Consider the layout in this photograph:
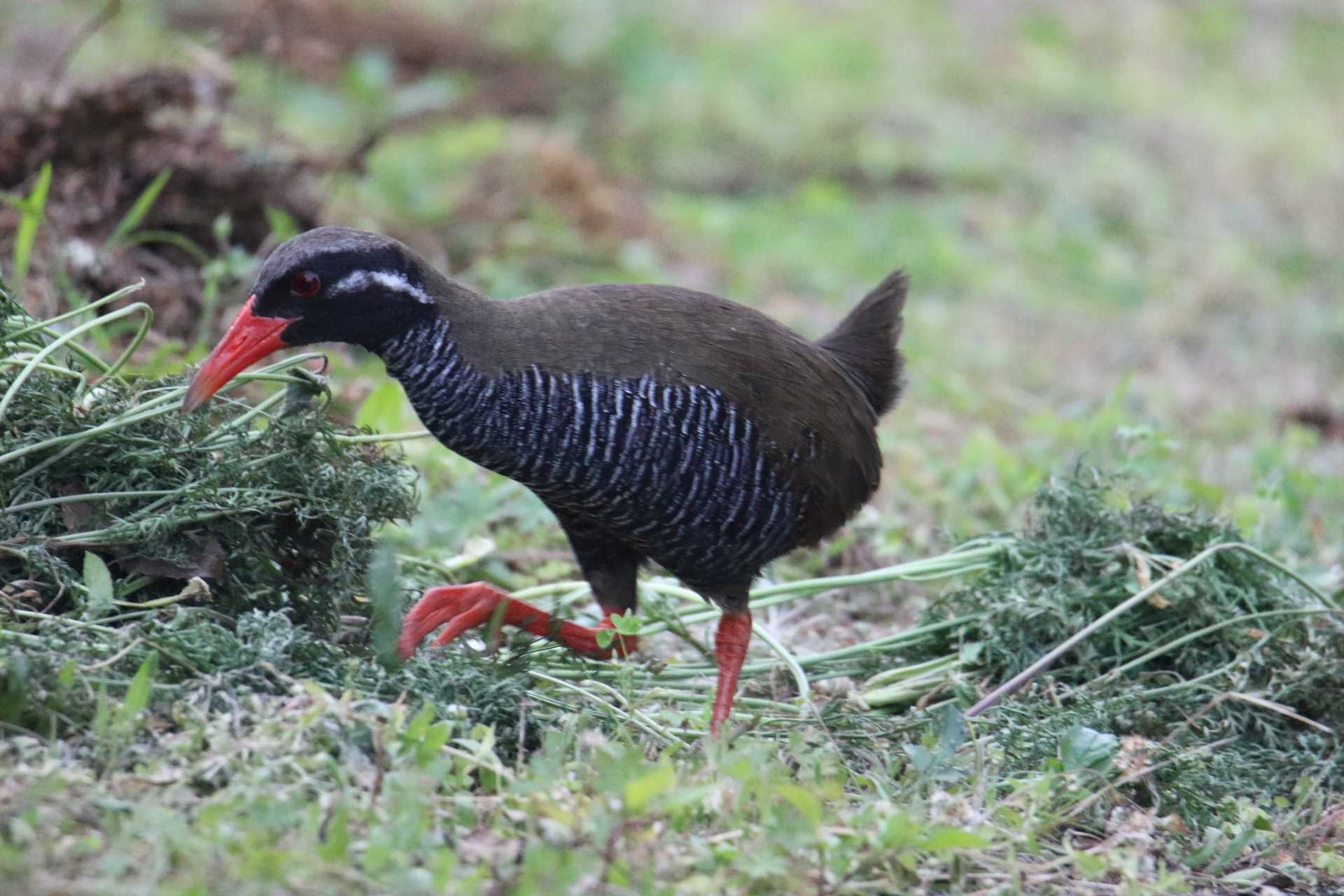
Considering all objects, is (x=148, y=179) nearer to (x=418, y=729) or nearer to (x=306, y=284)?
(x=306, y=284)

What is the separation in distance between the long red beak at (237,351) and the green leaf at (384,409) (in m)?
1.41

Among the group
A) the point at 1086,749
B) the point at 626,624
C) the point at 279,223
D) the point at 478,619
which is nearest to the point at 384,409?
the point at 279,223

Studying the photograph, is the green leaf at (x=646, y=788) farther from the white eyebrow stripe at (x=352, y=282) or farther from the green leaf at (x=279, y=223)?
the green leaf at (x=279, y=223)

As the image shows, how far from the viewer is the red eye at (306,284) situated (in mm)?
3797

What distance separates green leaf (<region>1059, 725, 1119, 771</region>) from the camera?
12.4ft

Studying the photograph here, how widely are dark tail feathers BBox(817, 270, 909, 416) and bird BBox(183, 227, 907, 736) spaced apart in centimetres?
37

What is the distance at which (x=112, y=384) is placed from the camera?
388 centimetres

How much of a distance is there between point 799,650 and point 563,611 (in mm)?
808

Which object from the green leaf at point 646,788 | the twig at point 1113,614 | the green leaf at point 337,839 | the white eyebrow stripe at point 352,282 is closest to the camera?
the green leaf at point 337,839

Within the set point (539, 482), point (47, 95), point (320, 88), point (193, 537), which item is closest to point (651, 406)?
point (539, 482)

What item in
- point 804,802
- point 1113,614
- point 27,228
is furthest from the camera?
point 27,228

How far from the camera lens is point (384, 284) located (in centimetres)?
388

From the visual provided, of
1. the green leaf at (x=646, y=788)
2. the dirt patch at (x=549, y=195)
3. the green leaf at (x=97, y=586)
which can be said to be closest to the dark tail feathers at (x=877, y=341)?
the green leaf at (x=646, y=788)

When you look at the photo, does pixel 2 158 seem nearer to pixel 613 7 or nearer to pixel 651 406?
pixel 651 406
